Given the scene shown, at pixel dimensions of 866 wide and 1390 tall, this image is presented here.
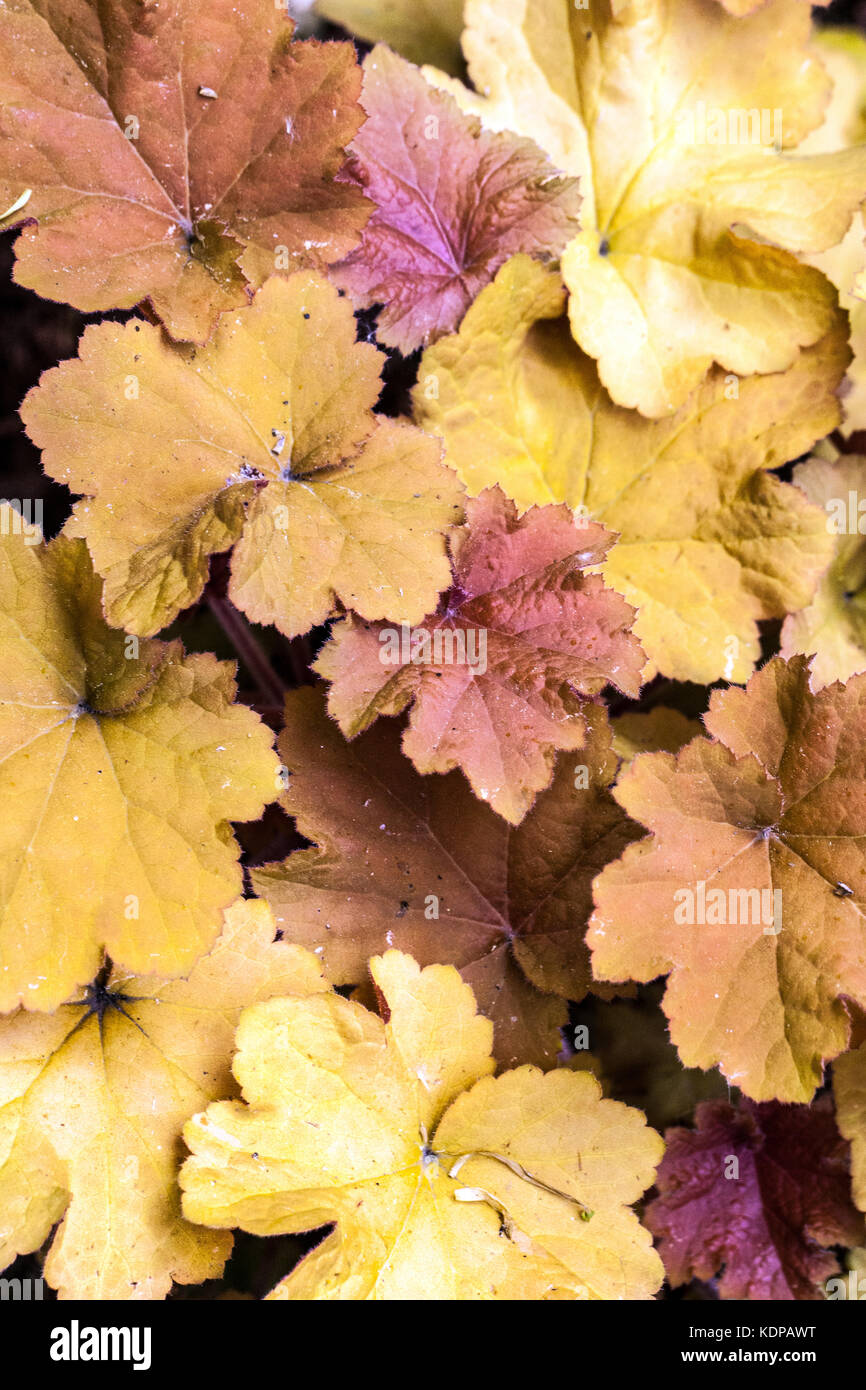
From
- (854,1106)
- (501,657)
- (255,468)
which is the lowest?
(854,1106)

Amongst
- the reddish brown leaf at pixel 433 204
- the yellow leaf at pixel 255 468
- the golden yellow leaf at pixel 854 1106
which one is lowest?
the golden yellow leaf at pixel 854 1106

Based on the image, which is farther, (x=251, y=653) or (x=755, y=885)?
(x=251, y=653)

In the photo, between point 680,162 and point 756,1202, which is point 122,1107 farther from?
point 680,162

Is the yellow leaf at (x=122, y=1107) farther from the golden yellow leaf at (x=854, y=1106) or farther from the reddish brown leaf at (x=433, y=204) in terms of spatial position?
the reddish brown leaf at (x=433, y=204)

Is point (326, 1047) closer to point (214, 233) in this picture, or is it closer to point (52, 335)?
point (214, 233)

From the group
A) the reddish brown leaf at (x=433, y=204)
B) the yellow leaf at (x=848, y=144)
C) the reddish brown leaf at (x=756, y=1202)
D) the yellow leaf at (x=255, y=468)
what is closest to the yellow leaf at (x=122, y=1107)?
the yellow leaf at (x=255, y=468)

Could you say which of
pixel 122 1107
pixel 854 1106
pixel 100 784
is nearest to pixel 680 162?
pixel 100 784

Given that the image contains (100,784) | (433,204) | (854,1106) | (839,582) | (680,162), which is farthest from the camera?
(839,582)
